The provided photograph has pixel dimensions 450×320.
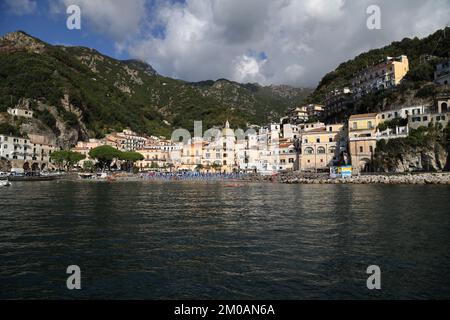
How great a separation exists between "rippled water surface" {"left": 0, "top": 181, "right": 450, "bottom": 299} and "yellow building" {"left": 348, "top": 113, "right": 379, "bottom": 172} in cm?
4322

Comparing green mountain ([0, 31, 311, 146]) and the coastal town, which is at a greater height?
green mountain ([0, 31, 311, 146])

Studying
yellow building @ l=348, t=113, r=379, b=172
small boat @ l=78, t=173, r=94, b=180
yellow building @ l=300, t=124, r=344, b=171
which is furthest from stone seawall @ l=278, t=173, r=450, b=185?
small boat @ l=78, t=173, r=94, b=180

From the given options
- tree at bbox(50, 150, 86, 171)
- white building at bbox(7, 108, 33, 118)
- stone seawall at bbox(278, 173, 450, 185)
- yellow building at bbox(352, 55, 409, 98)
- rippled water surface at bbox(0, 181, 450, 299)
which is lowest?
rippled water surface at bbox(0, 181, 450, 299)

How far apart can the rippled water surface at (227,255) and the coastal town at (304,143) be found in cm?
4343

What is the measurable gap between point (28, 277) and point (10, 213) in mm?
13594

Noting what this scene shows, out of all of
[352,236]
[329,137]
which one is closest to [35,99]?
[329,137]

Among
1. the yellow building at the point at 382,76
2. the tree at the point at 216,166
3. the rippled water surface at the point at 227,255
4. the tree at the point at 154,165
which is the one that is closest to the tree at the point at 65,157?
the tree at the point at 154,165

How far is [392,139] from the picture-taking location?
56125mm

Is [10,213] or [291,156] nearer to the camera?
[10,213]

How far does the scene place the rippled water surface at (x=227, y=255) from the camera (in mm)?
8227

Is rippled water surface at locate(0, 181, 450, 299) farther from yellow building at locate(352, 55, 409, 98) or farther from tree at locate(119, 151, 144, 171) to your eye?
tree at locate(119, 151, 144, 171)

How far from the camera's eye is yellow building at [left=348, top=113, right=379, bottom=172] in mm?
60469
